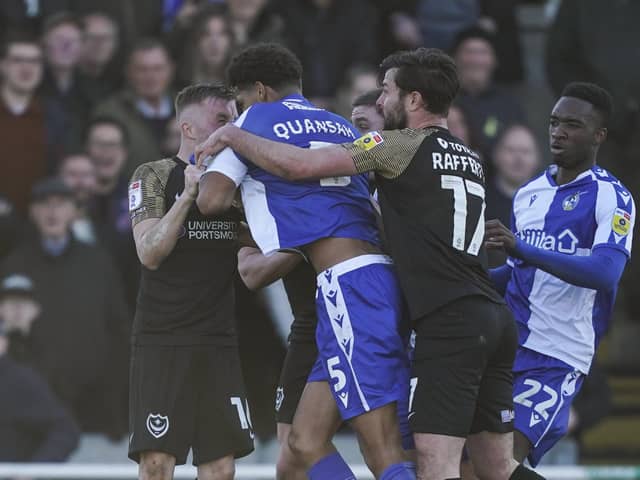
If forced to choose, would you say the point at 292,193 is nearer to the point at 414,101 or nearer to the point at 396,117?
the point at 396,117

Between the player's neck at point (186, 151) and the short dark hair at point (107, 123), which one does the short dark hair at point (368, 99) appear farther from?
the short dark hair at point (107, 123)

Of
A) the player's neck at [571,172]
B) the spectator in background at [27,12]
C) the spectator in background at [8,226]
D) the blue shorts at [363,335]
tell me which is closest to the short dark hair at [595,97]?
the player's neck at [571,172]

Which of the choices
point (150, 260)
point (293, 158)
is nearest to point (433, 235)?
point (293, 158)

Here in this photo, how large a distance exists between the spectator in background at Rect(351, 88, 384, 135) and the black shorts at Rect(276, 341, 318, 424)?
1.27 meters

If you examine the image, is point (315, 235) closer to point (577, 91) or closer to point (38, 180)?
point (577, 91)

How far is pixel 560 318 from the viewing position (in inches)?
285

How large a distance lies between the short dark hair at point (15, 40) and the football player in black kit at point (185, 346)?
3.89 m

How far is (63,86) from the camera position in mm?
11188

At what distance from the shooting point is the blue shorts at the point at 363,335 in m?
6.50

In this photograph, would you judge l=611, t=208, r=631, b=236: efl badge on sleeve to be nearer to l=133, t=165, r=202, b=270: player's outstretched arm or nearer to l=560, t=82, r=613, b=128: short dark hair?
l=560, t=82, r=613, b=128: short dark hair

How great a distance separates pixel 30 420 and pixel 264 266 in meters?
3.47

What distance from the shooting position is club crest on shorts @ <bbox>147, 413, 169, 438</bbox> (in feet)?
23.8

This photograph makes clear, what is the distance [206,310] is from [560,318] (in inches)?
69.8

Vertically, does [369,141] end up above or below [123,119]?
above
